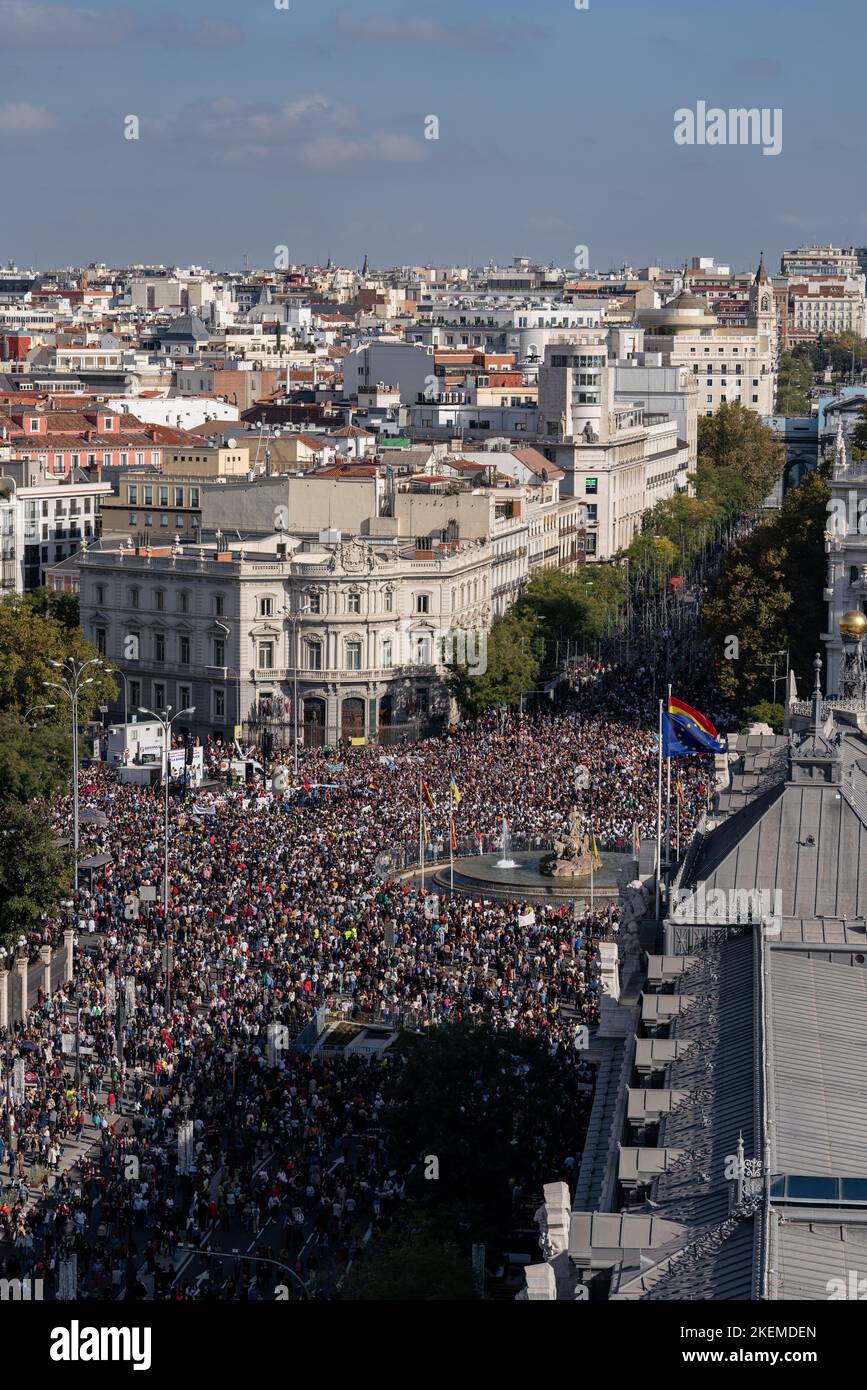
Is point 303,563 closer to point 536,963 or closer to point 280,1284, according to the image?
point 536,963

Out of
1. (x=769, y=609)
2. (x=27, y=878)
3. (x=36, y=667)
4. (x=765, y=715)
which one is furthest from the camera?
(x=769, y=609)

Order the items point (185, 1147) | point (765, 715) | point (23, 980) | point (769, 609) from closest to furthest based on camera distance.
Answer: point (185, 1147), point (23, 980), point (765, 715), point (769, 609)

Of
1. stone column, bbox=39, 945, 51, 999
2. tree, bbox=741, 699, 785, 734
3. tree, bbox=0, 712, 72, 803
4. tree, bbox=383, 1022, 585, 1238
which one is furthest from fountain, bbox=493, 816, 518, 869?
tree, bbox=383, 1022, 585, 1238

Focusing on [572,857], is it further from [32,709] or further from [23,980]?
[32,709]

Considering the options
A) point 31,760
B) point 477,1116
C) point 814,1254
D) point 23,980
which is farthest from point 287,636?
point 814,1254

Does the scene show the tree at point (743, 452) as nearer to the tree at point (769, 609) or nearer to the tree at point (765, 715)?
the tree at point (769, 609)

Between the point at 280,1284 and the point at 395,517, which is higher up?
the point at 395,517
